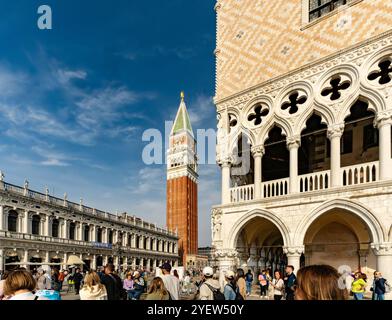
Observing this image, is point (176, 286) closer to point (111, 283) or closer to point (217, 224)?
point (111, 283)

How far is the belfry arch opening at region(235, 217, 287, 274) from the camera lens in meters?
14.6

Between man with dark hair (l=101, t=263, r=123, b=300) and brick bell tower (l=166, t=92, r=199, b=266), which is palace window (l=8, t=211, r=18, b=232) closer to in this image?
man with dark hair (l=101, t=263, r=123, b=300)

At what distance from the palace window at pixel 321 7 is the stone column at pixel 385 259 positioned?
27.8ft

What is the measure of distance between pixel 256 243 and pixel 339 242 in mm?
3554

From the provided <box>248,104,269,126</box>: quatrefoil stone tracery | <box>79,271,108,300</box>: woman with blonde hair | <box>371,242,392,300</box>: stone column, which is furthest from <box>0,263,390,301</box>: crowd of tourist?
<box>248,104,269,126</box>: quatrefoil stone tracery

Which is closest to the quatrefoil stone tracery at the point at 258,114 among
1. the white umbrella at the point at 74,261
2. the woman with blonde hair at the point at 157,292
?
the woman with blonde hair at the point at 157,292

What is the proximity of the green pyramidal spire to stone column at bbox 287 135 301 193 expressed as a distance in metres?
77.7

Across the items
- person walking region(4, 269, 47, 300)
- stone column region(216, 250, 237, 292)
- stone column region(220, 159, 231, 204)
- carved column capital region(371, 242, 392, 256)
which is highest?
stone column region(220, 159, 231, 204)

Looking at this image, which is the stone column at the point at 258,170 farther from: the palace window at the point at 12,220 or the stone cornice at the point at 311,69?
the palace window at the point at 12,220

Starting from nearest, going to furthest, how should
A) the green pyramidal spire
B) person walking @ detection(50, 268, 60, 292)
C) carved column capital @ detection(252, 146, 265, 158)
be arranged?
person walking @ detection(50, 268, 60, 292) → carved column capital @ detection(252, 146, 265, 158) → the green pyramidal spire

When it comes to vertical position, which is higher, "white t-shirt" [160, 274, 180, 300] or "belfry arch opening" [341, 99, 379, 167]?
"belfry arch opening" [341, 99, 379, 167]

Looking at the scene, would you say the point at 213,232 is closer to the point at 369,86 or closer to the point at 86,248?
the point at 369,86
